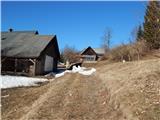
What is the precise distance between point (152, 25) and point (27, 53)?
2007 cm

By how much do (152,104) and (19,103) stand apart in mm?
6554

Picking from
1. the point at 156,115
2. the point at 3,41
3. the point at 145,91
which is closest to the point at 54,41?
the point at 3,41

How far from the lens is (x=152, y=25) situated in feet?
158

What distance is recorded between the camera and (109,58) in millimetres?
50344

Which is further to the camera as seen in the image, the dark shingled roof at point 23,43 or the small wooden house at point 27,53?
the dark shingled roof at point 23,43

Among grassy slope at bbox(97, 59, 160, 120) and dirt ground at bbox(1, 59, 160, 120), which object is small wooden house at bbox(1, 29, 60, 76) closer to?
dirt ground at bbox(1, 59, 160, 120)

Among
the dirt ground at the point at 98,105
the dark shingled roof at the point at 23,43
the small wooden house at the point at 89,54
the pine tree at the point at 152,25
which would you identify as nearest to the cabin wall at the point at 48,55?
the dark shingled roof at the point at 23,43

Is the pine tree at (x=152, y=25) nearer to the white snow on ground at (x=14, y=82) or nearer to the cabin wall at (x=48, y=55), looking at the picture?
the cabin wall at (x=48, y=55)

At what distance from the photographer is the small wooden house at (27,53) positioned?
37531 millimetres

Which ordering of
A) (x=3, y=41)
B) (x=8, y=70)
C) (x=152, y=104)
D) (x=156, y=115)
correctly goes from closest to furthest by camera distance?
(x=156, y=115) < (x=152, y=104) < (x=8, y=70) < (x=3, y=41)

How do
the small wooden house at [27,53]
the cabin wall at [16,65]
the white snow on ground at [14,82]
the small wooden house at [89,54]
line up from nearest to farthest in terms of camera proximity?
the white snow on ground at [14,82] < the small wooden house at [27,53] < the cabin wall at [16,65] < the small wooden house at [89,54]

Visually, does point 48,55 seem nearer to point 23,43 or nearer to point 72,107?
point 23,43

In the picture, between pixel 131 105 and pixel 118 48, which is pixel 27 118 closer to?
pixel 131 105

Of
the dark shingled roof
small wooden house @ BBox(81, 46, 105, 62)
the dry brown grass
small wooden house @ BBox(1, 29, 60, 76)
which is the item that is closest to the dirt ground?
small wooden house @ BBox(1, 29, 60, 76)
